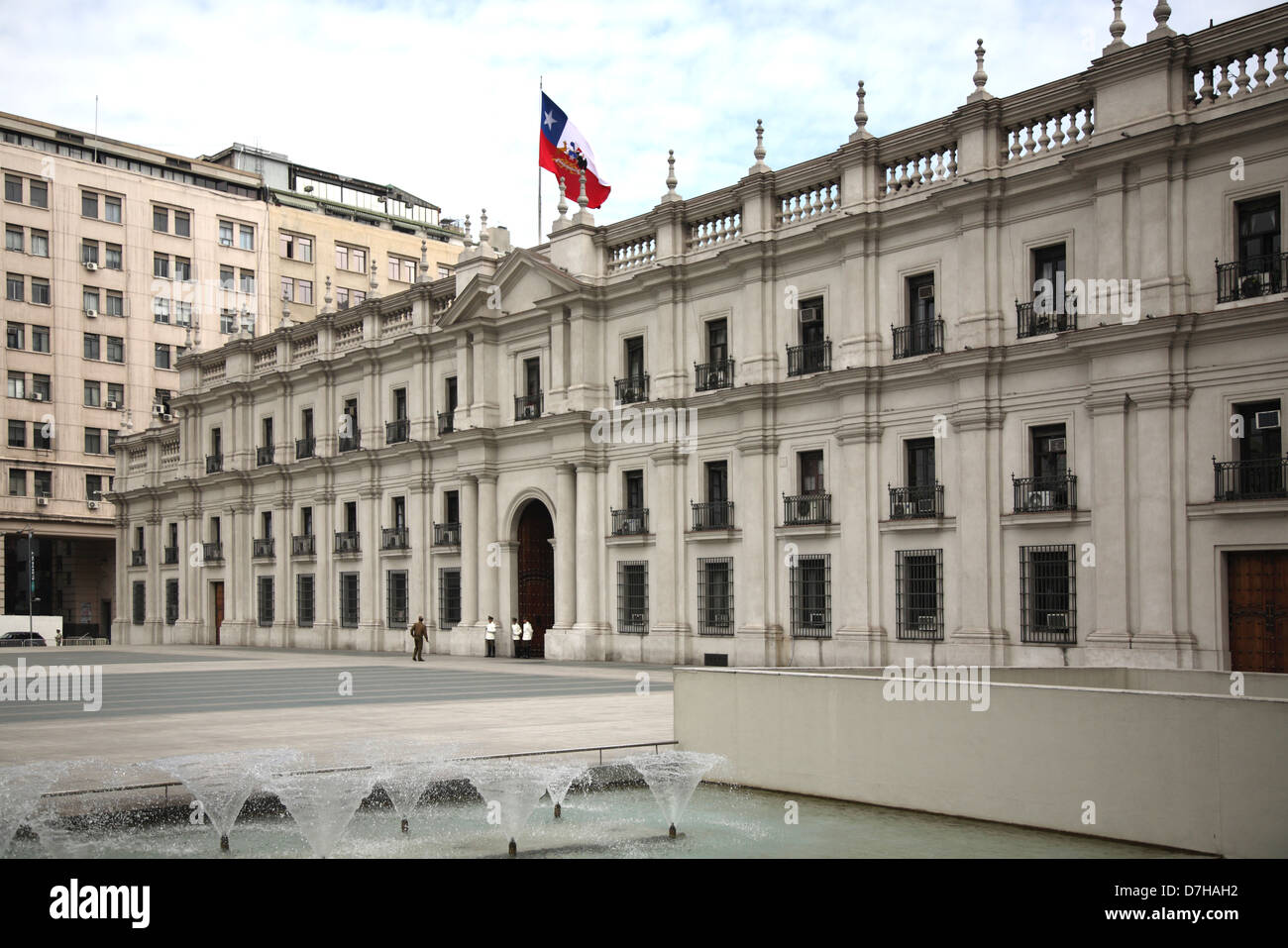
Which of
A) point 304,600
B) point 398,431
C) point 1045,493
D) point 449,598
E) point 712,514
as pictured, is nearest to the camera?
point 1045,493

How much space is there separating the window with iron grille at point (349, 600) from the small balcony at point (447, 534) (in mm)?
6431

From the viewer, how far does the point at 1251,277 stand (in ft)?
76.0

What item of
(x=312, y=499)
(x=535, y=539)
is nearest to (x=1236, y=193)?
(x=535, y=539)

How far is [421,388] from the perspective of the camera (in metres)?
43.8

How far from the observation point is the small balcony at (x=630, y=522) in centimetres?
3506

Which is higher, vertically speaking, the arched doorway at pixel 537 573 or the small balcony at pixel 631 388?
the small balcony at pixel 631 388

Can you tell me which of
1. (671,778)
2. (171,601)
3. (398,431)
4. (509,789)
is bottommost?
(171,601)

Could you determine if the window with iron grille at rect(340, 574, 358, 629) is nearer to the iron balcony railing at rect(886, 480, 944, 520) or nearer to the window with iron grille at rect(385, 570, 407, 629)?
the window with iron grille at rect(385, 570, 407, 629)

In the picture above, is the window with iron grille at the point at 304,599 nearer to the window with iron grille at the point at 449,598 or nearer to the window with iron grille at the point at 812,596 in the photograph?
the window with iron grille at the point at 449,598

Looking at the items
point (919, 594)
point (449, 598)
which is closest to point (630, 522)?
point (449, 598)

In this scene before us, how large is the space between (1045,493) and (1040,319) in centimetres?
372

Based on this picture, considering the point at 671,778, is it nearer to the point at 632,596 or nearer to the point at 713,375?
the point at 713,375

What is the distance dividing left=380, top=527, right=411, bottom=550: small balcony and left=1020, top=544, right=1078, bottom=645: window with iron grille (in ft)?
79.4

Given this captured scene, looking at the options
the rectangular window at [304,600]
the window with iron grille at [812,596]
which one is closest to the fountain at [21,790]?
the window with iron grille at [812,596]
